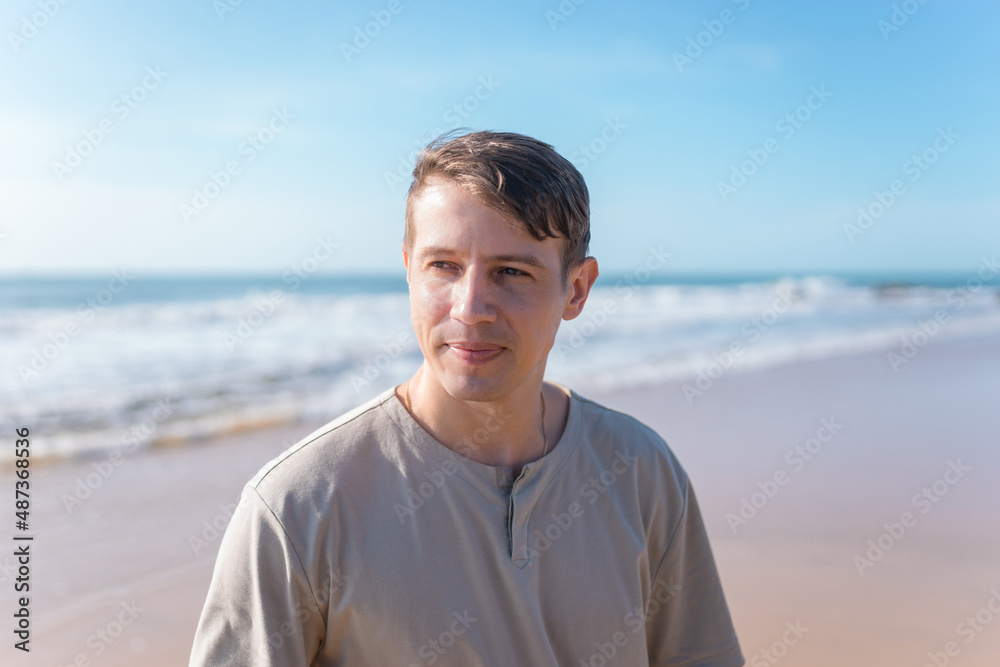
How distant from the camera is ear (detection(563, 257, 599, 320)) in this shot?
2000 mm

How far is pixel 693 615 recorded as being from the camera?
7.00 feet

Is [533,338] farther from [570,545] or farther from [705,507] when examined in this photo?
[705,507]

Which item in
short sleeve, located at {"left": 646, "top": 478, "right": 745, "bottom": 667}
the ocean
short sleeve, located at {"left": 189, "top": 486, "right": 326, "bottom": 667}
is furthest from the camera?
the ocean

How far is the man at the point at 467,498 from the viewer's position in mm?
1574

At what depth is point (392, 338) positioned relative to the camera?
14055 millimetres

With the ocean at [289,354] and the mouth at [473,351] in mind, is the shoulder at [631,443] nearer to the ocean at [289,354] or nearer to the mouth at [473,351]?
the mouth at [473,351]

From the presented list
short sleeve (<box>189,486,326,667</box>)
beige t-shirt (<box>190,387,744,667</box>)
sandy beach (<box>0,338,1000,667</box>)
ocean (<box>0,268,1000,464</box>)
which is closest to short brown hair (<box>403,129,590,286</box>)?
beige t-shirt (<box>190,387,744,667</box>)

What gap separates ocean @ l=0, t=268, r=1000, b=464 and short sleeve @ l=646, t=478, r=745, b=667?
17.4 ft

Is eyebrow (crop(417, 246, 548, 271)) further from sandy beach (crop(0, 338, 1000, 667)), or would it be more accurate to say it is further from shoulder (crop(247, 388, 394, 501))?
sandy beach (crop(0, 338, 1000, 667))

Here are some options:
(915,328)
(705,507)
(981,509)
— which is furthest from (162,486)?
(915,328)

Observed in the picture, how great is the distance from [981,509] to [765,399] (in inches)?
126

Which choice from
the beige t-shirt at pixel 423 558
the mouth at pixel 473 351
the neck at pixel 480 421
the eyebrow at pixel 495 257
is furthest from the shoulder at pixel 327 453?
the eyebrow at pixel 495 257

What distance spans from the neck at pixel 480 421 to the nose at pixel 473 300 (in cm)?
22

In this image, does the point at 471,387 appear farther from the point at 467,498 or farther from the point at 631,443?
the point at 631,443
